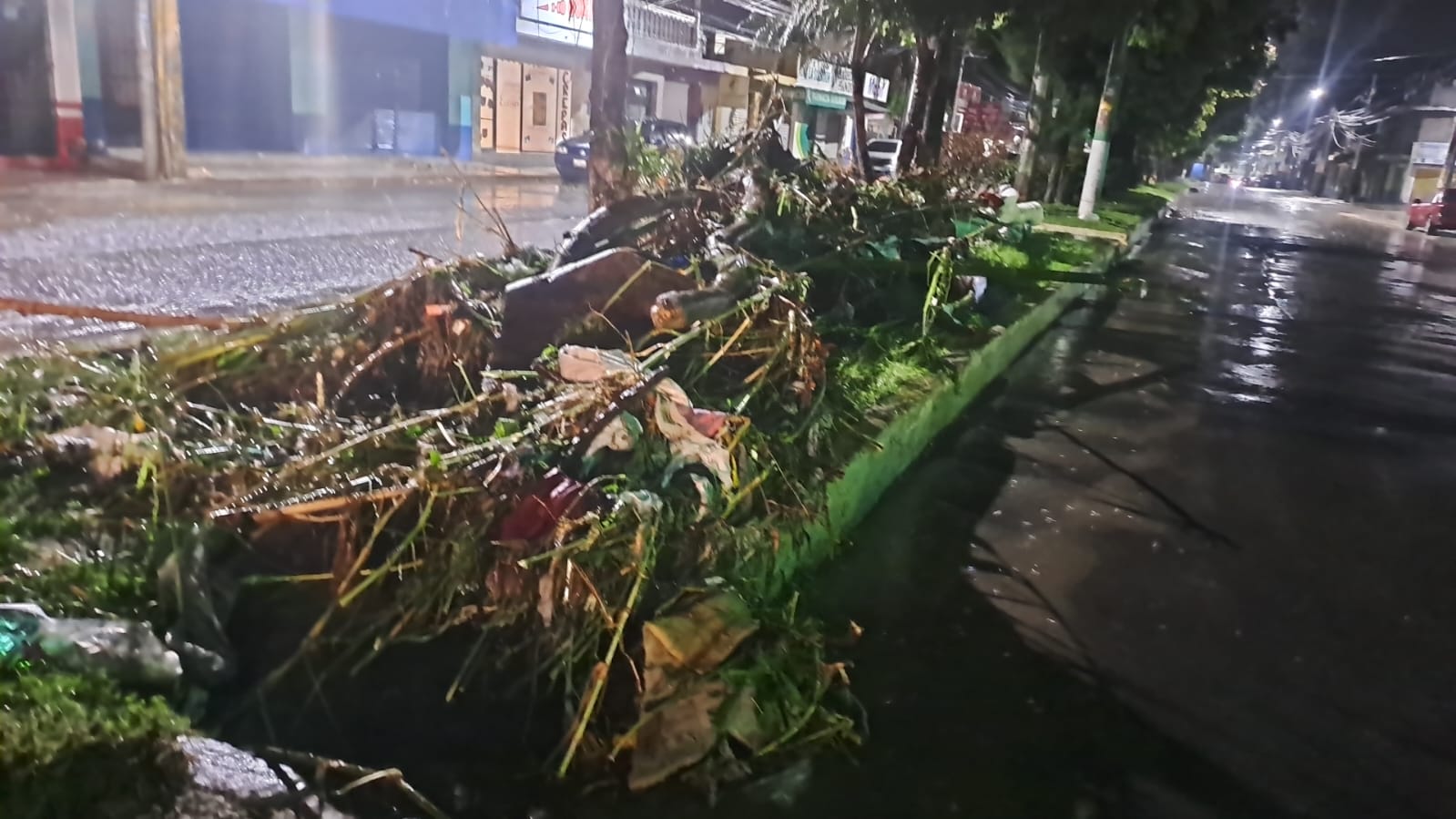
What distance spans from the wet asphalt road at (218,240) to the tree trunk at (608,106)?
1083mm

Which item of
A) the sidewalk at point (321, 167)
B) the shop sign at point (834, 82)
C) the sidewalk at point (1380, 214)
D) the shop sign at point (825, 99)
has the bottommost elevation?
the sidewalk at point (321, 167)

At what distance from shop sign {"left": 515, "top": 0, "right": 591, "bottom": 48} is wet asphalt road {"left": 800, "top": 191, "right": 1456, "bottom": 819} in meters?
21.1

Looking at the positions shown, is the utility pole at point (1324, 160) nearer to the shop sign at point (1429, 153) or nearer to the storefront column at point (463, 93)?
the shop sign at point (1429, 153)

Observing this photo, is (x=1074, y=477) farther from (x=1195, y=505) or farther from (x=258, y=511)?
(x=258, y=511)

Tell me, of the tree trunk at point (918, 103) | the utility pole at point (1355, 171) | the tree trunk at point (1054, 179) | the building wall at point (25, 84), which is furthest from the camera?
the utility pole at point (1355, 171)

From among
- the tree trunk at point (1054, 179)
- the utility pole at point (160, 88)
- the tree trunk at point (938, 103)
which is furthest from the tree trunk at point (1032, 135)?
the utility pole at point (160, 88)

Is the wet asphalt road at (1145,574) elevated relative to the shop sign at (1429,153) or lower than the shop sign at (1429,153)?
lower

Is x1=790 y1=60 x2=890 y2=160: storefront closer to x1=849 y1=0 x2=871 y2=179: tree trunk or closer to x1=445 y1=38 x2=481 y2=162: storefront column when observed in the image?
x1=445 y1=38 x2=481 y2=162: storefront column

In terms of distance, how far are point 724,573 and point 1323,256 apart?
68.3 feet

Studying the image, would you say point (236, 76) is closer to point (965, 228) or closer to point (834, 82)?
point (965, 228)

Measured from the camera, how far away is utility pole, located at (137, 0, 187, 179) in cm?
1694

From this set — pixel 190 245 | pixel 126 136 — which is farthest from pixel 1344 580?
pixel 126 136

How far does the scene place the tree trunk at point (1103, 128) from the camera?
57.1ft

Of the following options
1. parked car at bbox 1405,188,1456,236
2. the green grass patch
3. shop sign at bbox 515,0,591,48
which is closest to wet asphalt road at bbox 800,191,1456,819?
the green grass patch
